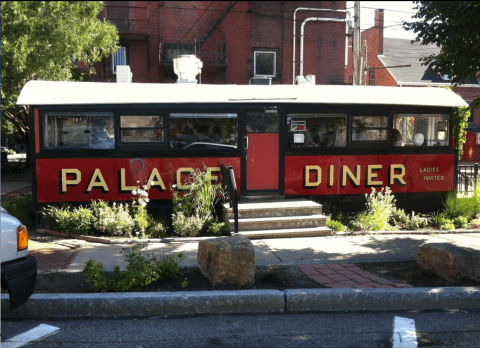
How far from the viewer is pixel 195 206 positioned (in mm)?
9859

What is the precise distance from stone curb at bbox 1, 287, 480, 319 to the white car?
854mm

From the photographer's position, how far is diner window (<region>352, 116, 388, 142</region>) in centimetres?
1099

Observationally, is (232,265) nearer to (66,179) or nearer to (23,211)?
(66,179)

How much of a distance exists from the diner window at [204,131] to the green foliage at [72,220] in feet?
7.41

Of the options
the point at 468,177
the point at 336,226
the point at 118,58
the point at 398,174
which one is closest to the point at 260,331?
the point at 336,226

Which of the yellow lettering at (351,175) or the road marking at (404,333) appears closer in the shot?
the road marking at (404,333)

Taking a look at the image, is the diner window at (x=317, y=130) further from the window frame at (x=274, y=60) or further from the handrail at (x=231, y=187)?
the window frame at (x=274, y=60)

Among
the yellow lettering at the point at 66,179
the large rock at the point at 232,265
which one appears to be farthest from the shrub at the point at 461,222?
the yellow lettering at the point at 66,179

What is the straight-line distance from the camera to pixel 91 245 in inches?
348

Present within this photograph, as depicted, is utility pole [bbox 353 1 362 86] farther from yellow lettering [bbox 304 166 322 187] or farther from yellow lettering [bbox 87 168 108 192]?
yellow lettering [bbox 87 168 108 192]

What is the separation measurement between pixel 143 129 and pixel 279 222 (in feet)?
11.3

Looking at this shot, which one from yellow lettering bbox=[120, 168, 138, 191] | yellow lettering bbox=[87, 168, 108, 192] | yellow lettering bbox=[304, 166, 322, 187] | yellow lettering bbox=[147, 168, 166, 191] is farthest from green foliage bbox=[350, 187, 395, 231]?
yellow lettering bbox=[87, 168, 108, 192]

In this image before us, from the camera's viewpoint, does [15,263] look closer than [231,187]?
Yes

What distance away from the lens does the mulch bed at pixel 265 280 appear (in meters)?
6.21
